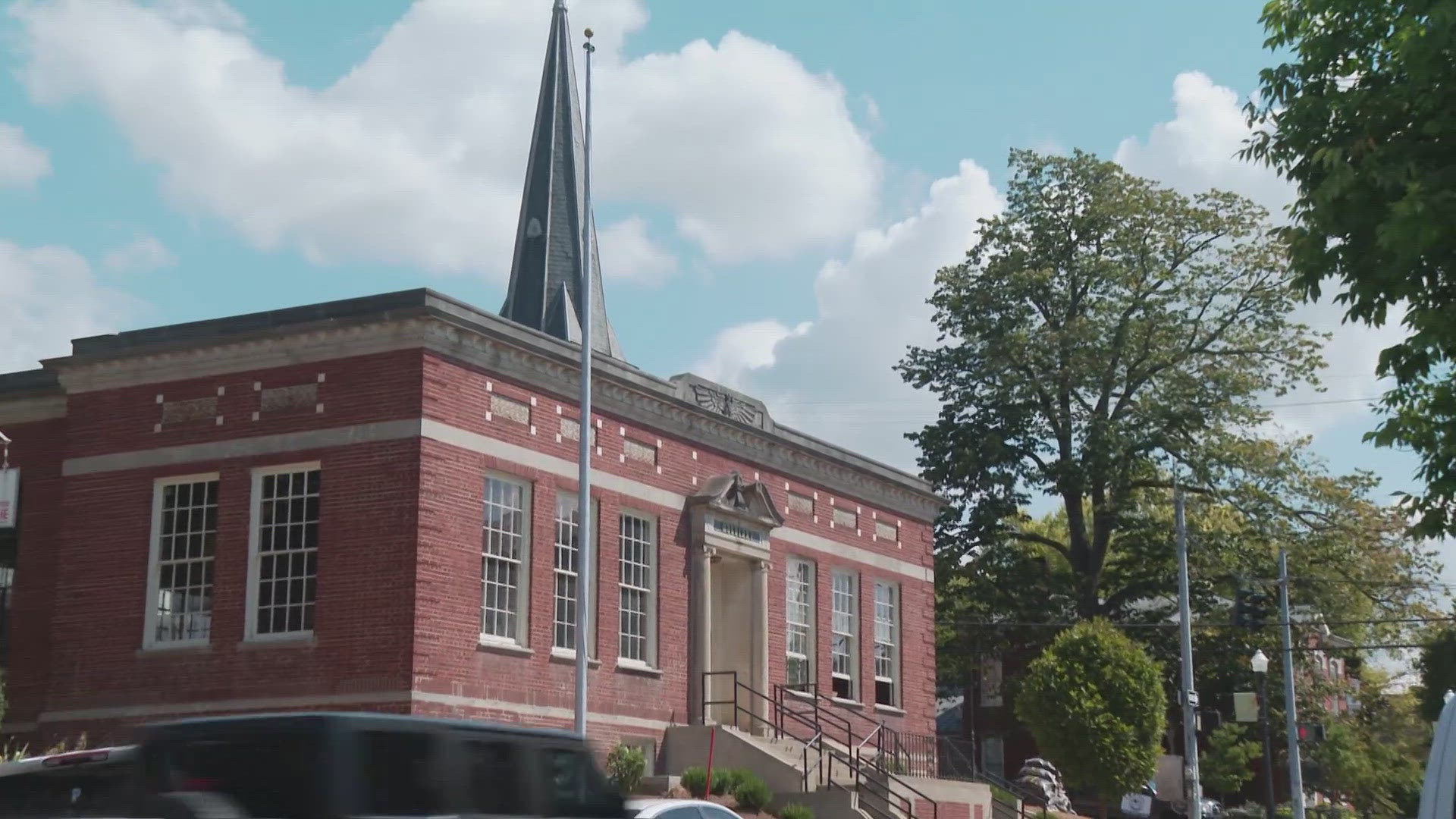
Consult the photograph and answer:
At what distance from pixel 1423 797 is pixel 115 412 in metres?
21.6

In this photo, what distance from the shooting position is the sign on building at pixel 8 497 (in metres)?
27.3

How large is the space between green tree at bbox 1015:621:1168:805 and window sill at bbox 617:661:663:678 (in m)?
12.7

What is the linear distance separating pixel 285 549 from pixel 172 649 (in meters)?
2.29

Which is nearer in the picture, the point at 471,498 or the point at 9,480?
the point at 471,498

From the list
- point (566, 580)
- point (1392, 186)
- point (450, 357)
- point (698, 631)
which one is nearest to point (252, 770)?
point (1392, 186)

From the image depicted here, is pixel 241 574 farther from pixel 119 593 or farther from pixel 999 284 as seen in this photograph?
pixel 999 284

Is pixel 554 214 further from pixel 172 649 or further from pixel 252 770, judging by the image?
pixel 252 770

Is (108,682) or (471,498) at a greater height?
(471,498)

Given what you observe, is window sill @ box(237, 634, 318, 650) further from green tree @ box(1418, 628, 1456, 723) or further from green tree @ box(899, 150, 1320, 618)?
green tree @ box(1418, 628, 1456, 723)

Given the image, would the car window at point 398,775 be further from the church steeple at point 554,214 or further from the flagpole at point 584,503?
the church steeple at point 554,214

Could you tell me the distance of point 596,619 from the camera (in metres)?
27.7

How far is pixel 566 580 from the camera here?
27375 millimetres

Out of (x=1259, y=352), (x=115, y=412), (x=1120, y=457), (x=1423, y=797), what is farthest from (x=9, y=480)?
(x=1259, y=352)

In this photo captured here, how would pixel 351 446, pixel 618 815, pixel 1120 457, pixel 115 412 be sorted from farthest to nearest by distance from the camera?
pixel 1120 457, pixel 115 412, pixel 351 446, pixel 618 815
